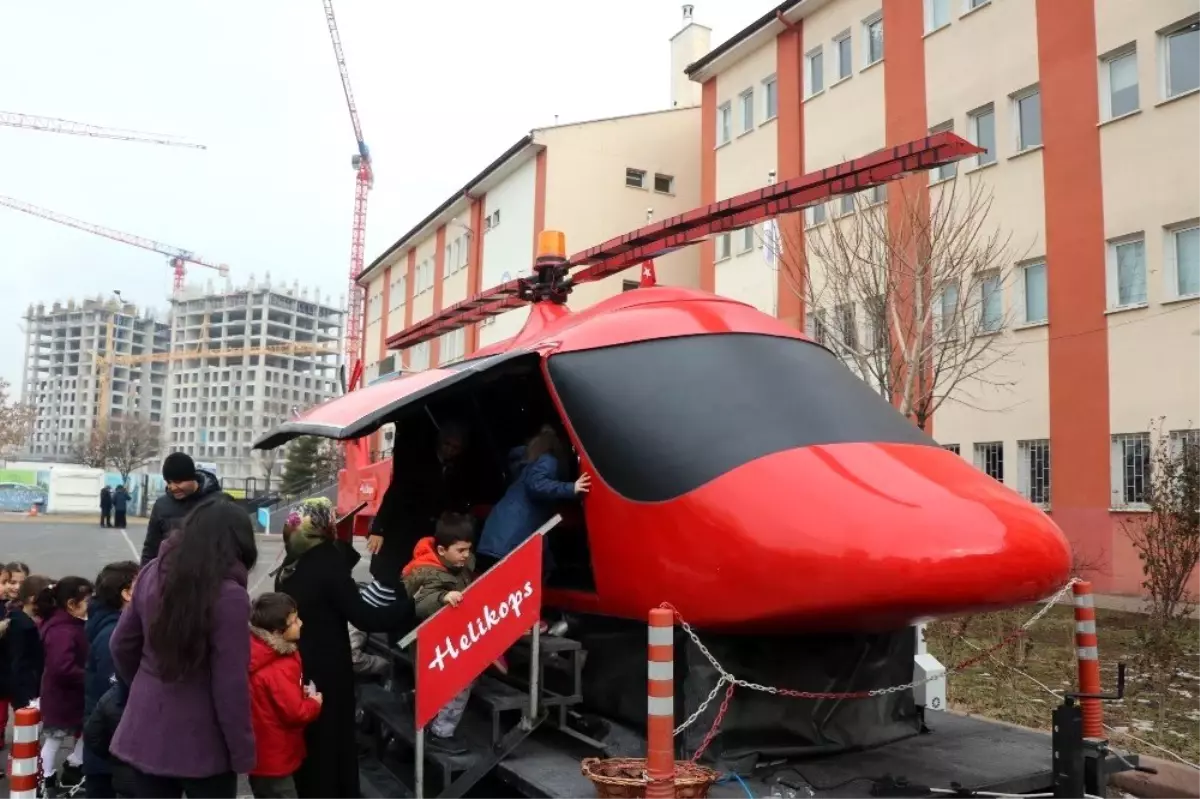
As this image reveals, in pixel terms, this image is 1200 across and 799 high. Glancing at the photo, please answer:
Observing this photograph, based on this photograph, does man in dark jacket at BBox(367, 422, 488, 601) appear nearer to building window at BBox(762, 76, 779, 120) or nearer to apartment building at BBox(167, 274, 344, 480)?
building window at BBox(762, 76, 779, 120)

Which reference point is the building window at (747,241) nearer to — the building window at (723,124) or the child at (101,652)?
the building window at (723,124)

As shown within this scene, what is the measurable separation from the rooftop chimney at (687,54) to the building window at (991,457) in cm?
1822

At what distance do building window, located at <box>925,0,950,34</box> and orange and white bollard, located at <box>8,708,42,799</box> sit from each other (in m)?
20.1

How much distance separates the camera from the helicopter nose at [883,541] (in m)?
3.84

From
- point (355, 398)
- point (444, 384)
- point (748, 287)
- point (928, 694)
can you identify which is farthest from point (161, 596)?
point (748, 287)

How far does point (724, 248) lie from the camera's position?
81.8 feet

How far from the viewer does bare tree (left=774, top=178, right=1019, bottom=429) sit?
14.3m

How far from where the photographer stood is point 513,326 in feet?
101

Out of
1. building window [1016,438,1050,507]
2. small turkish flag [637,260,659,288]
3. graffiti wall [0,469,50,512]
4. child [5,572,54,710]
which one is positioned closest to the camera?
child [5,572,54,710]

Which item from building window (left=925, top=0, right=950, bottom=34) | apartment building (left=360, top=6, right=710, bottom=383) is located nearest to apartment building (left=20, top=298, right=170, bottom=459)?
apartment building (left=360, top=6, right=710, bottom=383)

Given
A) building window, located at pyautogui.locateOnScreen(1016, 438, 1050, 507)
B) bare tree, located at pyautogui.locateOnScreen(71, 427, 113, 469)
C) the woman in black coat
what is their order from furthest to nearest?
bare tree, located at pyautogui.locateOnScreen(71, 427, 113, 469), building window, located at pyautogui.locateOnScreen(1016, 438, 1050, 507), the woman in black coat

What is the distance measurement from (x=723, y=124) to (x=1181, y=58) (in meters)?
12.4

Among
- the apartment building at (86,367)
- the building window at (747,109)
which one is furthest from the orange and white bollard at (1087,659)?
the apartment building at (86,367)

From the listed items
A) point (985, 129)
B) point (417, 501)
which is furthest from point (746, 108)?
point (417, 501)
